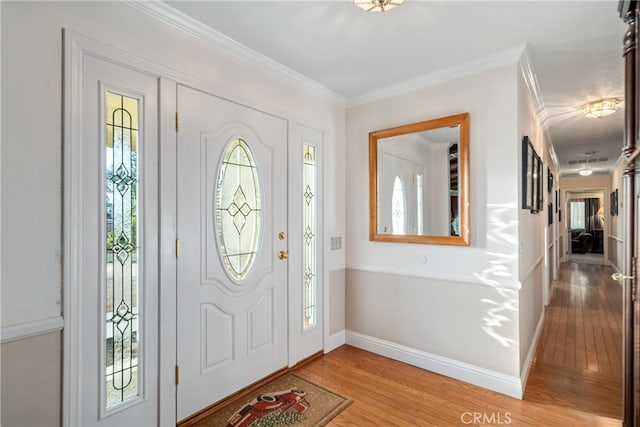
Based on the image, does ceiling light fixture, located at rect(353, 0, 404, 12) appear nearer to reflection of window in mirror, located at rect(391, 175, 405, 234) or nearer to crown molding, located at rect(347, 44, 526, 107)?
crown molding, located at rect(347, 44, 526, 107)

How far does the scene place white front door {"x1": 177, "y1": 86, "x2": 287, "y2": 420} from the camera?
2082 millimetres

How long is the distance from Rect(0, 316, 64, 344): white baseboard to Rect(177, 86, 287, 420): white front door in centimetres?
62

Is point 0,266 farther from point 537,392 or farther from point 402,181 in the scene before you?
point 537,392

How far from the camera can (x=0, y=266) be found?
138cm

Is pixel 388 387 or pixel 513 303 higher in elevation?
pixel 513 303

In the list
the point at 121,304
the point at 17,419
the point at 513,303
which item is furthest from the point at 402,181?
the point at 17,419

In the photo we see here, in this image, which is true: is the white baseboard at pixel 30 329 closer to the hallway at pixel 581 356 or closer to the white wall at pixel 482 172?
the white wall at pixel 482 172

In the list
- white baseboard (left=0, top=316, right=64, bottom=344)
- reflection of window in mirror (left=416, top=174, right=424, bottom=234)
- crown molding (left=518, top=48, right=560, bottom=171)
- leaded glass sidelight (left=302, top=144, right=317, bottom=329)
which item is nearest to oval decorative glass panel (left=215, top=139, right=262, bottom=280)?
leaded glass sidelight (left=302, top=144, right=317, bottom=329)

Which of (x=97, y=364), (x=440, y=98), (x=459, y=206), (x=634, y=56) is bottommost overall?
(x=97, y=364)

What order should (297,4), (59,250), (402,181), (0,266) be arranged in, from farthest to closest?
1. (402,181)
2. (297,4)
3. (59,250)
4. (0,266)

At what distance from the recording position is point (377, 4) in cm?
182

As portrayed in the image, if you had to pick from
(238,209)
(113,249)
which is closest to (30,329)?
(113,249)

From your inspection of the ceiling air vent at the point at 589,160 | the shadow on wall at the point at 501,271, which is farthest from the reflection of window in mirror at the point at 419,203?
the ceiling air vent at the point at 589,160

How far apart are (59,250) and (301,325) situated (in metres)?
1.94
